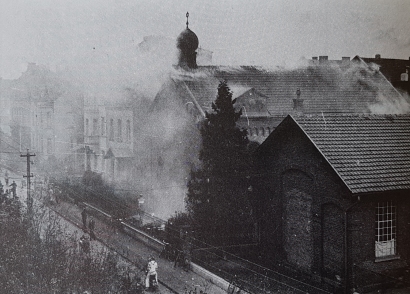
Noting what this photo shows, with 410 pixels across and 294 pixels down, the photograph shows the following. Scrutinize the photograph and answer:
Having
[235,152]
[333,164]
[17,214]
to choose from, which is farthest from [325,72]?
[17,214]

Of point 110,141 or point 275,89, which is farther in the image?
point 110,141

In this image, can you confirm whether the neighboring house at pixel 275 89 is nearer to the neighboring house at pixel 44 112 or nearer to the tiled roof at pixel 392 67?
the tiled roof at pixel 392 67

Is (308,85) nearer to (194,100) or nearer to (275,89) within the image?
(275,89)

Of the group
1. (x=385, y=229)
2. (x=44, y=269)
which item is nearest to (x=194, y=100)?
(x=385, y=229)

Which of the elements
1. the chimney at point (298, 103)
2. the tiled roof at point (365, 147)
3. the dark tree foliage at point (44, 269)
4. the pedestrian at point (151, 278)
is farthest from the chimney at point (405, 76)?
the dark tree foliage at point (44, 269)

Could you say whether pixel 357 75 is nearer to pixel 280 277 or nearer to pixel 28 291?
pixel 280 277
